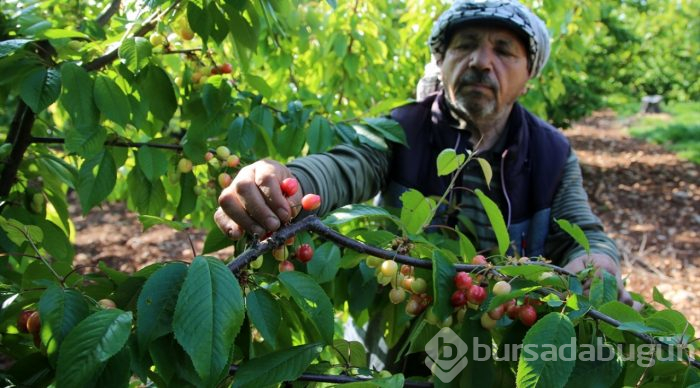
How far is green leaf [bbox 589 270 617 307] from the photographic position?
39.3 inches

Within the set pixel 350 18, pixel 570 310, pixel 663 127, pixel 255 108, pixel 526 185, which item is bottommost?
pixel 663 127

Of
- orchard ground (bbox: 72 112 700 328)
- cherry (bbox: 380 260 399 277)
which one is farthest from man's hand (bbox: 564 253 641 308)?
orchard ground (bbox: 72 112 700 328)

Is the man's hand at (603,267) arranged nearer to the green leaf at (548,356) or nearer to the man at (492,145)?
the man at (492,145)

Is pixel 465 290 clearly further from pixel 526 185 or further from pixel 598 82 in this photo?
pixel 598 82

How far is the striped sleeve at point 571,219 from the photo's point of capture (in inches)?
78.5

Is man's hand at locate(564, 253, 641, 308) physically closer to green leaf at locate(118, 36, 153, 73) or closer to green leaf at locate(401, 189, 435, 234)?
green leaf at locate(401, 189, 435, 234)

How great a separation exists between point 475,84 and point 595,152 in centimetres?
1007

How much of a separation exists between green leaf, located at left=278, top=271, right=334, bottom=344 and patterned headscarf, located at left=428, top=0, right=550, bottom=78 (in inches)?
53.1

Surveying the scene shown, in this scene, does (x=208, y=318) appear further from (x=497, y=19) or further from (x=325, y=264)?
(x=497, y=19)

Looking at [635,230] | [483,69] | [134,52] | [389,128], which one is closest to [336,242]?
[134,52]

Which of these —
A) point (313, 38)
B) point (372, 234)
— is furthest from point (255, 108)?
point (313, 38)

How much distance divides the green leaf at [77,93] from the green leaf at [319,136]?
584mm

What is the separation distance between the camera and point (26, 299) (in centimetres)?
94

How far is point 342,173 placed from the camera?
1765 mm
